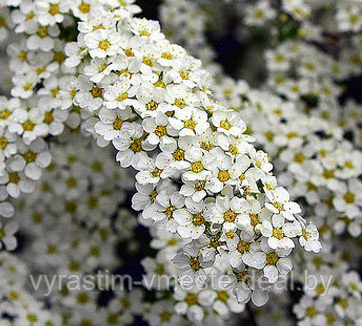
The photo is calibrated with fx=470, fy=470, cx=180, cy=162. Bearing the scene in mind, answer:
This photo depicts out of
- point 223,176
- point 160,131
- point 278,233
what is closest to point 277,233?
point 278,233

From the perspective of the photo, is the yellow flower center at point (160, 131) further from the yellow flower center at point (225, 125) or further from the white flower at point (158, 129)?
the yellow flower center at point (225, 125)

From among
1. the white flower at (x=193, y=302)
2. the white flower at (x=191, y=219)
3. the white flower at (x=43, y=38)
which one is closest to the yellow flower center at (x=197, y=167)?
the white flower at (x=191, y=219)

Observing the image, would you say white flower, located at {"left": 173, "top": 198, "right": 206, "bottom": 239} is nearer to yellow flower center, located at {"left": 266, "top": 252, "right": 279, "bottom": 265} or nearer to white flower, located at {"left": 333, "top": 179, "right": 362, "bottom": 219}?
yellow flower center, located at {"left": 266, "top": 252, "right": 279, "bottom": 265}

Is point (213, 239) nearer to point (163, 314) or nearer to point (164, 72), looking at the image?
point (164, 72)

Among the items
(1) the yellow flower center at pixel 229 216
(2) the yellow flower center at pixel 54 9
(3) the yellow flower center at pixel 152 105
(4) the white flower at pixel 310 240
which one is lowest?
(4) the white flower at pixel 310 240

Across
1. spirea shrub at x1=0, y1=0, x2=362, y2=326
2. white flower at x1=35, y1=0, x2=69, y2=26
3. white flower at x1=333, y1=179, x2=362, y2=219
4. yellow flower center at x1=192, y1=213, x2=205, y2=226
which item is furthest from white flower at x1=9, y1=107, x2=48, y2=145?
white flower at x1=333, y1=179, x2=362, y2=219

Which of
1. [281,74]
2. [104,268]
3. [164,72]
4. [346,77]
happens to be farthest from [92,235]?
[346,77]

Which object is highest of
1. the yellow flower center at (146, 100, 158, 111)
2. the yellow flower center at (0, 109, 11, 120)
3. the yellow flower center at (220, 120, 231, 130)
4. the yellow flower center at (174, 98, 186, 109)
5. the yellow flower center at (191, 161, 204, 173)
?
the yellow flower center at (174, 98, 186, 109)

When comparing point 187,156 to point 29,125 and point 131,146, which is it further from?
point 29,125

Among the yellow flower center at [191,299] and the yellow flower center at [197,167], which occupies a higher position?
the yellow flower center at [197,167]
